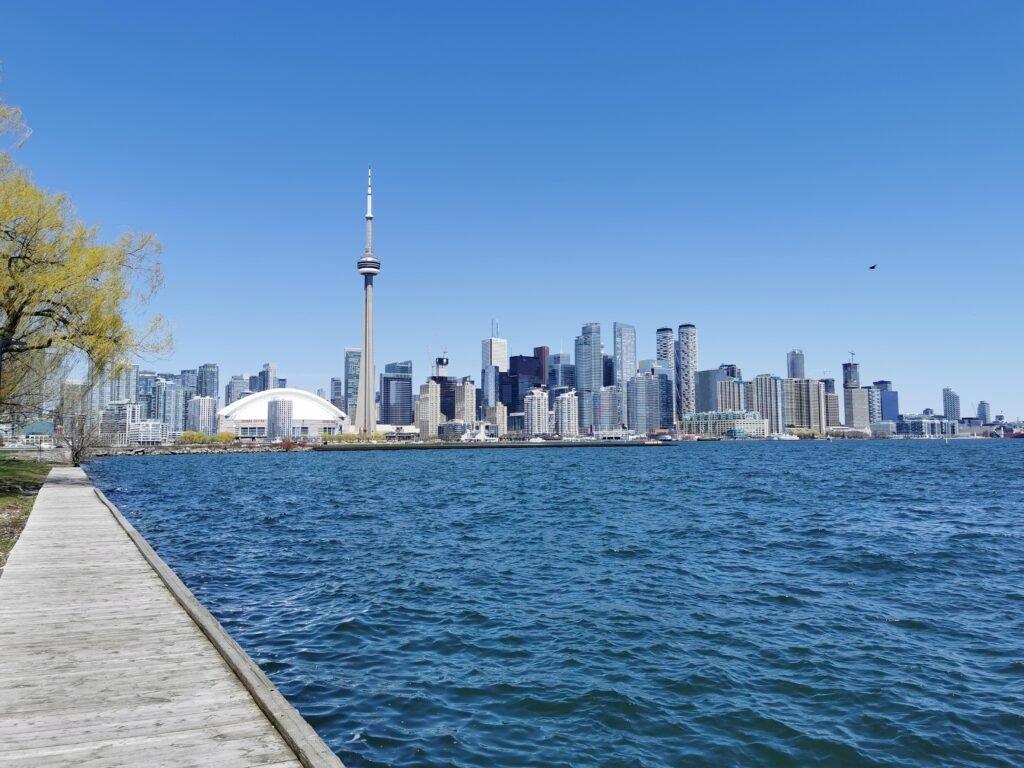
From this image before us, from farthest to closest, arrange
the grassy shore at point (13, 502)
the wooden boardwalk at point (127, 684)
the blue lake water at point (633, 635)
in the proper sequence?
the grassy shore at point (13, 502) < the blue lake water at point (633, 635) < the wooden boardwalk at point (127, 684)

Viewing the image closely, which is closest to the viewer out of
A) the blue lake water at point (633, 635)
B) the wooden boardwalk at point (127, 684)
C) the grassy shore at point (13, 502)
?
the wooden boardwalk at point (127, 684)

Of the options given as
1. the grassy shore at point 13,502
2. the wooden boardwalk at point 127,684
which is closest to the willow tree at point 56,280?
the grassy shore at point 13,502

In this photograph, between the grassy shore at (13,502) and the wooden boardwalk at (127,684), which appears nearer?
the wooden boardwalk at (127,684)

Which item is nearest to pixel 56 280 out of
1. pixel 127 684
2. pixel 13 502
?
pixel 13 502

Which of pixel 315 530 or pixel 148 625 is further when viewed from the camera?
pixel 315 530

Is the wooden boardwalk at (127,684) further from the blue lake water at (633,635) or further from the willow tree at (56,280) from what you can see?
the willow tree at (56,280)

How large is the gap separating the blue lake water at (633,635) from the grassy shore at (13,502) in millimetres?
4706

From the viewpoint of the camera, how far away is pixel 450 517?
36.4 m

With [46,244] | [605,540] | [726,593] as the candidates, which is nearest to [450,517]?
[605,540]

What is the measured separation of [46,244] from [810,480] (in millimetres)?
63409

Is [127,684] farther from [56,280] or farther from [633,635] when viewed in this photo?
[56,280]

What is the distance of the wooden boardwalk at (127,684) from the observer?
6906mm

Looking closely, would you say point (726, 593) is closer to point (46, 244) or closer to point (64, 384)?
point (46, 244)

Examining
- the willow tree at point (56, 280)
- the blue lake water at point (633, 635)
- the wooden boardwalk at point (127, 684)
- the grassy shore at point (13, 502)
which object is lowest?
the blue lake water at point (633, 635)
